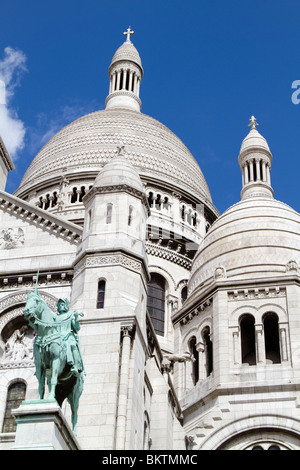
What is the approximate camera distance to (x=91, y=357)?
2342cm

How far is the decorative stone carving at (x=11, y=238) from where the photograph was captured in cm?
2833

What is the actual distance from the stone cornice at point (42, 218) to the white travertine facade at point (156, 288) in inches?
1.8

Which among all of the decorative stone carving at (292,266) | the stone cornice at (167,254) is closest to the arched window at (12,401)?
the decorative stone carving at (292,266)

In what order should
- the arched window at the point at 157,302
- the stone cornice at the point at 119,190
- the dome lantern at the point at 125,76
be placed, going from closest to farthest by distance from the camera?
the stone cornice at the point at 119,190 < the arched window at the point at 157,302 < the dome lantern at the point at 125,76

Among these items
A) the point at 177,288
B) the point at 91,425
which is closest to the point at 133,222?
the point at 91,425

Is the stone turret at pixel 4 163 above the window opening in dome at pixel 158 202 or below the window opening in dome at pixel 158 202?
below

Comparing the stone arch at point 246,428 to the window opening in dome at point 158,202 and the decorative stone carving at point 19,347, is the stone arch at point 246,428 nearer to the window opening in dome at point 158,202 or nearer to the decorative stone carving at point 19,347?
the decorative stone carving at point 19,347

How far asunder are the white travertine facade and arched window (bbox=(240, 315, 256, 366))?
2.5 inches

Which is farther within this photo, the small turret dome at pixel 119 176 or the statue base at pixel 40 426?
the small turret dome at pixel 119 176

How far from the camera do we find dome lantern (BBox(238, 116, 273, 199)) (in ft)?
156

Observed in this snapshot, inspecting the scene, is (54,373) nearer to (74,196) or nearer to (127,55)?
(74,196)

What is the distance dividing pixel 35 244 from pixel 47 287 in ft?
6.63

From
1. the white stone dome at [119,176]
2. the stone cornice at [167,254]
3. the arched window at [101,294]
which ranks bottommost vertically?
the arched window at [101,294]
